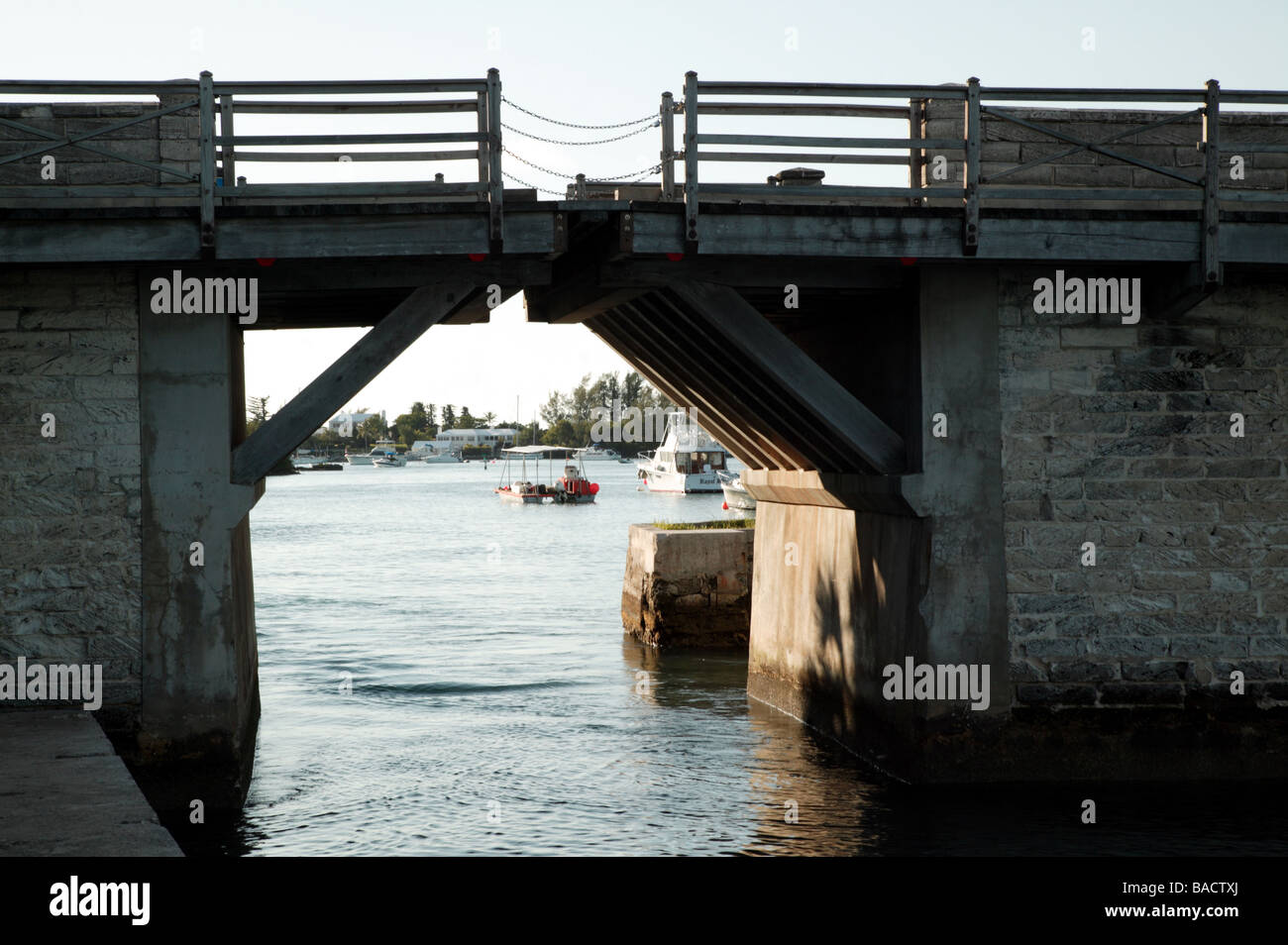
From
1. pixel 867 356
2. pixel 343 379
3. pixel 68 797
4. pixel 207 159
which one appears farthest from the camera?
pixel 867 356

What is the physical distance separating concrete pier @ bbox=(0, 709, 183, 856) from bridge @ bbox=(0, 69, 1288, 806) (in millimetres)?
1133

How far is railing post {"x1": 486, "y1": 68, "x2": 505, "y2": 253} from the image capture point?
36.8ft

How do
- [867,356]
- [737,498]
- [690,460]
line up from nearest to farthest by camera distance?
[867,356] → [737,498] → [690,460]

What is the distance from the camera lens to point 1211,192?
466 inches

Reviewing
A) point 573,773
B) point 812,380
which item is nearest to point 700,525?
point 573,773

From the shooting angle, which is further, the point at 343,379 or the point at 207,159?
the point at 343,379

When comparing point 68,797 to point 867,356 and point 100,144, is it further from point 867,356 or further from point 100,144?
point 867,356

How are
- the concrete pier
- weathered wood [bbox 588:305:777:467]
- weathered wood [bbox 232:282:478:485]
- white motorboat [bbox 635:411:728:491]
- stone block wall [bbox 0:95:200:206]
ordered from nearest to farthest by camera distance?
the concrete pier → stone block wall [bbox 0:95:200:206] → weathered wood [bbox 232:282:478:485] → weathered wood [bbox 588:305:777:467] → white motorboat [bbox 635:411:728:491]

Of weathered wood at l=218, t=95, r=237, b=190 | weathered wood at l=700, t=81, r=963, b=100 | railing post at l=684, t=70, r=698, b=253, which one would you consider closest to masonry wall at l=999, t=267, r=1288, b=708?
weathered wood at l=700, t=81, r=963, b=100

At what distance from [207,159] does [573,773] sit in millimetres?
7223

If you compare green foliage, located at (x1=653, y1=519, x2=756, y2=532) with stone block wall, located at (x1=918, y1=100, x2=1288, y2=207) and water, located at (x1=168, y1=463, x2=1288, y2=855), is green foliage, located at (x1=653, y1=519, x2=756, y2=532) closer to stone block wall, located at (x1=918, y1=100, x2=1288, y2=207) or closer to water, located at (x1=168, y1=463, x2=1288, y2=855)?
water, located at (x1=168, y1=463, x2=1288, y2=855)

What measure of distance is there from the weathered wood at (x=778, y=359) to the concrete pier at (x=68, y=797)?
19.5ft
